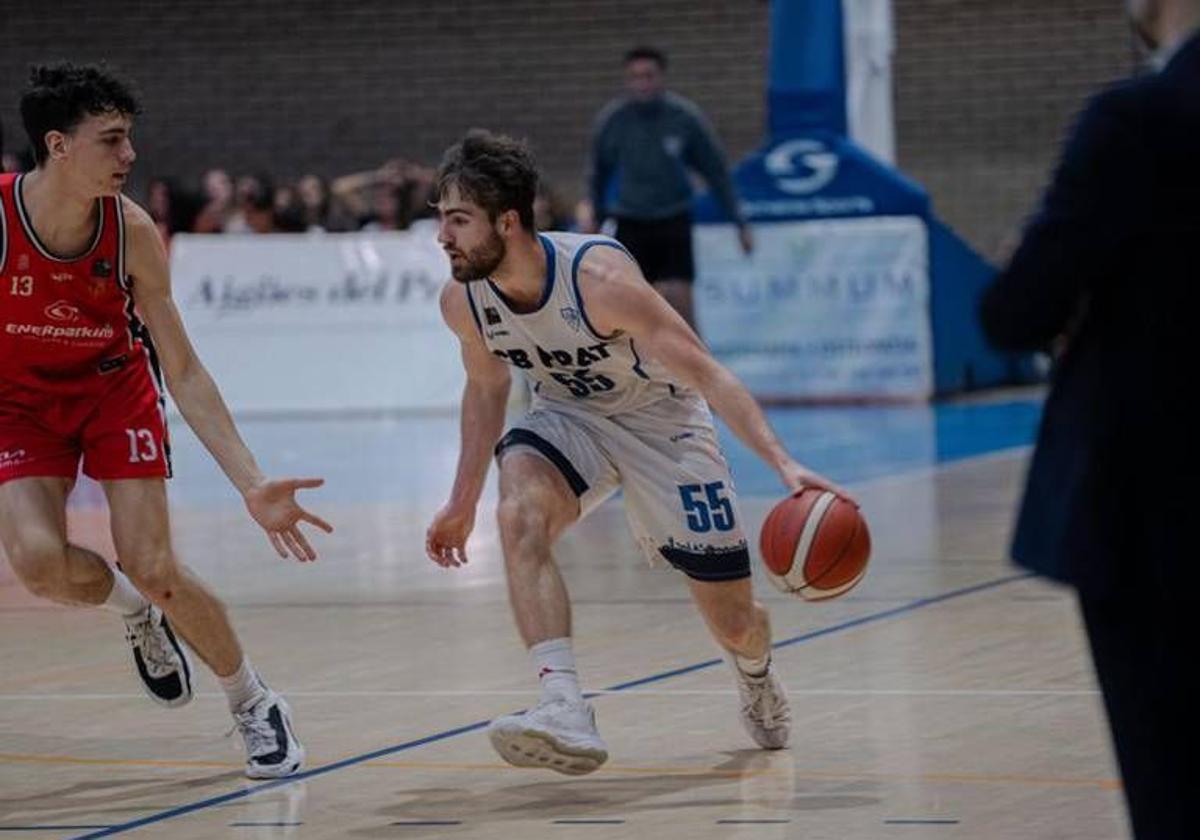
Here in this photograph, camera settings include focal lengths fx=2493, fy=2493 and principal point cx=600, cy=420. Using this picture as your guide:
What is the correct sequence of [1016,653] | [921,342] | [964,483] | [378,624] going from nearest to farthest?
1. [1016,653]
2. [378,624]
3. [964,483]
4. [921,342]

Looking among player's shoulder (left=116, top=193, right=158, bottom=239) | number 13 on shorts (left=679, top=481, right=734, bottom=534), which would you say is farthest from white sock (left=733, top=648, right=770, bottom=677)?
player's shoulder (left=116, top=193, right=158, bottom=239)

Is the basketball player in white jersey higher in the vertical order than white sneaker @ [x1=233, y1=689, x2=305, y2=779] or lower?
higher

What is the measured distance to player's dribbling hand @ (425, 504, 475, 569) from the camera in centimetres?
604

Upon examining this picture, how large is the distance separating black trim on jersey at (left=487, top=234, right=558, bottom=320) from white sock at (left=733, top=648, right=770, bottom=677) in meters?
1.00

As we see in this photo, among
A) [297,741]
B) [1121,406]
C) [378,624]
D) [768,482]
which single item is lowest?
[768,482]

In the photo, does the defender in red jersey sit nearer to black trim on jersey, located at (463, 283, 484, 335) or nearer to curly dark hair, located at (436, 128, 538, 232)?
black trim on jersey, located at (463, 283, 484, 335)

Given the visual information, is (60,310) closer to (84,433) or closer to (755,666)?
(84,433)

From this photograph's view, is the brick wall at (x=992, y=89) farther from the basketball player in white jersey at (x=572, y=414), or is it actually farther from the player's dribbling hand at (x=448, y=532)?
the player's dribbling hand at (x=448, y=532)

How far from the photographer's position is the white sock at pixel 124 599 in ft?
20.9

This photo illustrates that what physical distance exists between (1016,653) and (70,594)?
2825 millimetres

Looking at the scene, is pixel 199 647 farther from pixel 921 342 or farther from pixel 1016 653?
pixel 921 342

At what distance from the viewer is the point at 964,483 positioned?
1219cm

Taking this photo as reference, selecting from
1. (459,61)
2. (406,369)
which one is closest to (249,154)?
(459,61)

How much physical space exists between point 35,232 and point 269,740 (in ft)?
4.48
